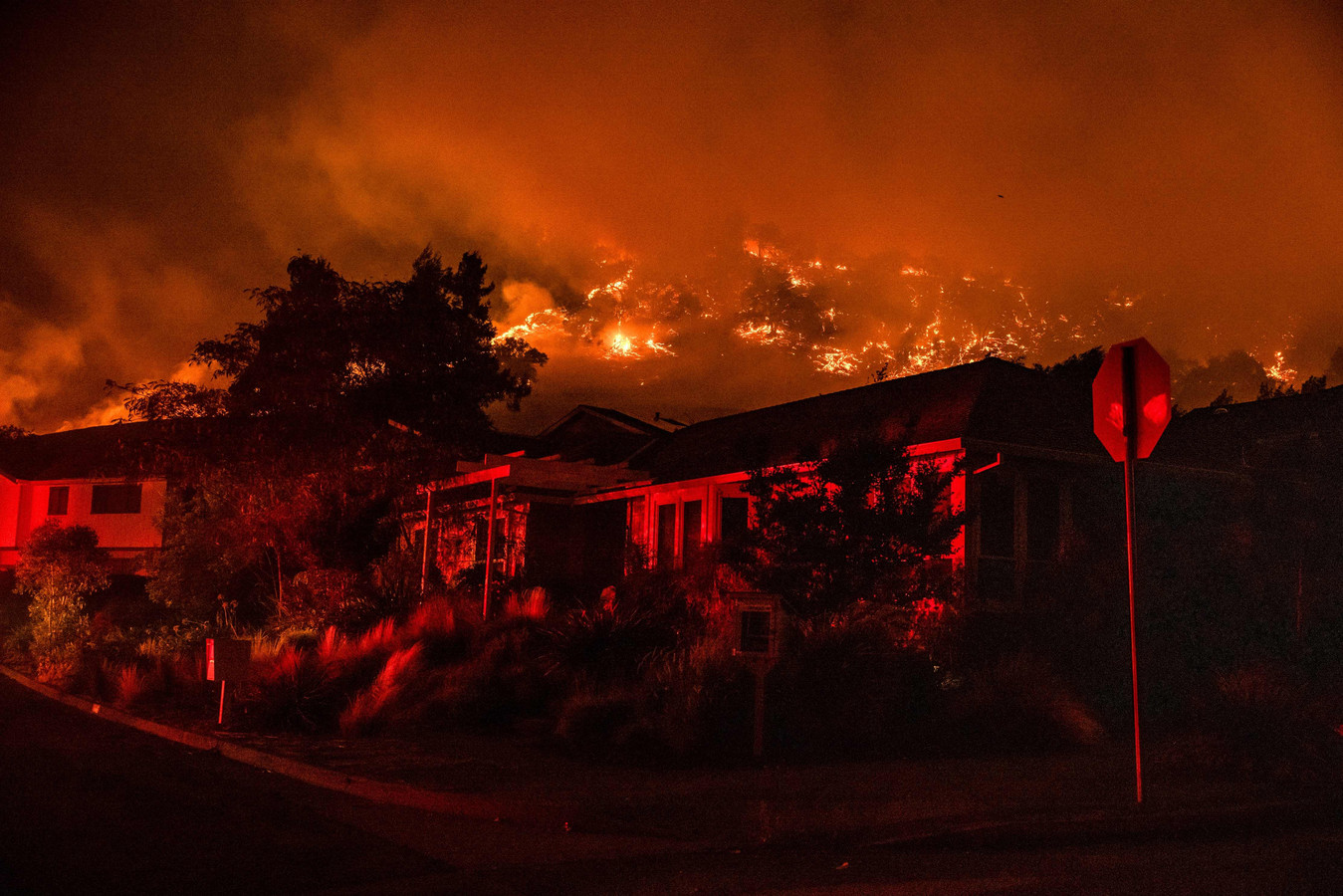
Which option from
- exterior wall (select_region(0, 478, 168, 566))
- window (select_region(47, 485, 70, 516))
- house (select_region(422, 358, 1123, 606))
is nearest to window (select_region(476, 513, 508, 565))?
house (select_region(422, 358, 1123, 606))

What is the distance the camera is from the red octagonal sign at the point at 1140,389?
305 inches

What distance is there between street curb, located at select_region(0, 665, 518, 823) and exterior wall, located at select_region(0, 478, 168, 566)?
3209 centimetres

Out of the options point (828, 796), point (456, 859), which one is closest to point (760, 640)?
point (828, 796)

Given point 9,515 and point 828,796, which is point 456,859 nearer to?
point 828,796

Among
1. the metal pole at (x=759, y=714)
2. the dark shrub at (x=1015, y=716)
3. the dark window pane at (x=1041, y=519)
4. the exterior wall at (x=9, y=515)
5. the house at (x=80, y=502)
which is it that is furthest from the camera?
the exterior wall at (x=9, y=515)

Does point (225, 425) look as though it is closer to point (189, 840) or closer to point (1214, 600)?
point (189, 840)

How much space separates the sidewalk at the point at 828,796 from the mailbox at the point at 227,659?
119 centimetres

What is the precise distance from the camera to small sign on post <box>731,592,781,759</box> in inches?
367

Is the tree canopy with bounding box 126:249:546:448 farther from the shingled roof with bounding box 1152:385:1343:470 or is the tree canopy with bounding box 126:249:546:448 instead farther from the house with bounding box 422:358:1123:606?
the shingled roof with bounding box 1152:385:1343:470

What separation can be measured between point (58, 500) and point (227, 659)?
127 ft

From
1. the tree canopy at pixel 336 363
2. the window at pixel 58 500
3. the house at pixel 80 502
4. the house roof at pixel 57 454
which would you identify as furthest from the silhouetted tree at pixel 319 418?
the window at pixel 58 500

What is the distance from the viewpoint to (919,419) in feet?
55.2

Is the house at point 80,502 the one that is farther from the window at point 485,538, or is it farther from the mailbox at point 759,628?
the mailbox at point 759,628

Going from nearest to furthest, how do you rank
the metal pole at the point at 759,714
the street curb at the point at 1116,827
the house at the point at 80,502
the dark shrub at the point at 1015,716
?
the street curb at the point at 1116,827
the metal pole at the point at 759,714
the dark shrub at the point at 1015,716
the house at the point at 80,502
